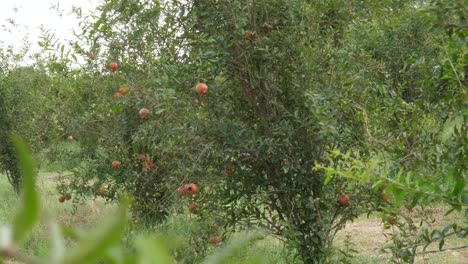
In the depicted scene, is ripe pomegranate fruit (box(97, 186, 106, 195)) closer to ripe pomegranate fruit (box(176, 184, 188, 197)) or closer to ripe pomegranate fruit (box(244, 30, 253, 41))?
ripe pomegranate fruit (box(176, 184, 188, 197))

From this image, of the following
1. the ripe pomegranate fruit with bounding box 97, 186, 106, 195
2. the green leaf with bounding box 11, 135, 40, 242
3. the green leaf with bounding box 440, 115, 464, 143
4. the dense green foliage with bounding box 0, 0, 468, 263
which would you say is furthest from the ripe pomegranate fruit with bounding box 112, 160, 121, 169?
the green leaf with bounding box 11, 135, 40, 242

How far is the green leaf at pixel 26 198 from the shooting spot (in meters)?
0.27


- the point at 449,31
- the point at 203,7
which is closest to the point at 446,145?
the point at 449,31

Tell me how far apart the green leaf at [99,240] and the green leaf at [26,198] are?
0.03 m

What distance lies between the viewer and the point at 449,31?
7.44 ft

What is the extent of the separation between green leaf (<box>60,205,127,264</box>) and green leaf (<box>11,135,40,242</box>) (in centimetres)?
3

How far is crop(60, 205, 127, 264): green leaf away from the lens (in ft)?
0.86

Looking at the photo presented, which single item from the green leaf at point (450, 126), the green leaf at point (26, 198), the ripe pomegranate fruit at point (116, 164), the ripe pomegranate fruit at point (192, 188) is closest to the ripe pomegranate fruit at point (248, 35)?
the ripe pomegranate fruit at point (192, 188)

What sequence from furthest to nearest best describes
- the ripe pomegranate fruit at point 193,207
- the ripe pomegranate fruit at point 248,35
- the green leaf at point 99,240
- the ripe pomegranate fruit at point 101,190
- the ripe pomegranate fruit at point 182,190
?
the ripe pomegranate fruit at point 101,190 → the ripe pomegranate fruit at point 193,207 → the ripe pomegranate fruit at point 182,190 → the ripe pomegranate fruit at point 248,35 → the green leaf at point 99,240

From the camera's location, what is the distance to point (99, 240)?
0.26 metres

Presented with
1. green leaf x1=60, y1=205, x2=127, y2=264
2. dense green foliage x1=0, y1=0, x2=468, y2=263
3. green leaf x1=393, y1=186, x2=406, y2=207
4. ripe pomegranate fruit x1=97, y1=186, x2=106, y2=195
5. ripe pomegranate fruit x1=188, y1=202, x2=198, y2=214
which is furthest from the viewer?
ripe pomegranate fruit x1=97, y1=186, x2=106, y2=195

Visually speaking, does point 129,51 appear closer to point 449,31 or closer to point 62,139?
point 62,139

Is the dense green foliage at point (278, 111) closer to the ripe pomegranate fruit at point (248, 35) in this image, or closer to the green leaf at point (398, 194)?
the ripe pomegranate fruit at point (248, 35)

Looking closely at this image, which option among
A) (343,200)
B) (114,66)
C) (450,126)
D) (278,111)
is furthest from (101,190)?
(450,126)
